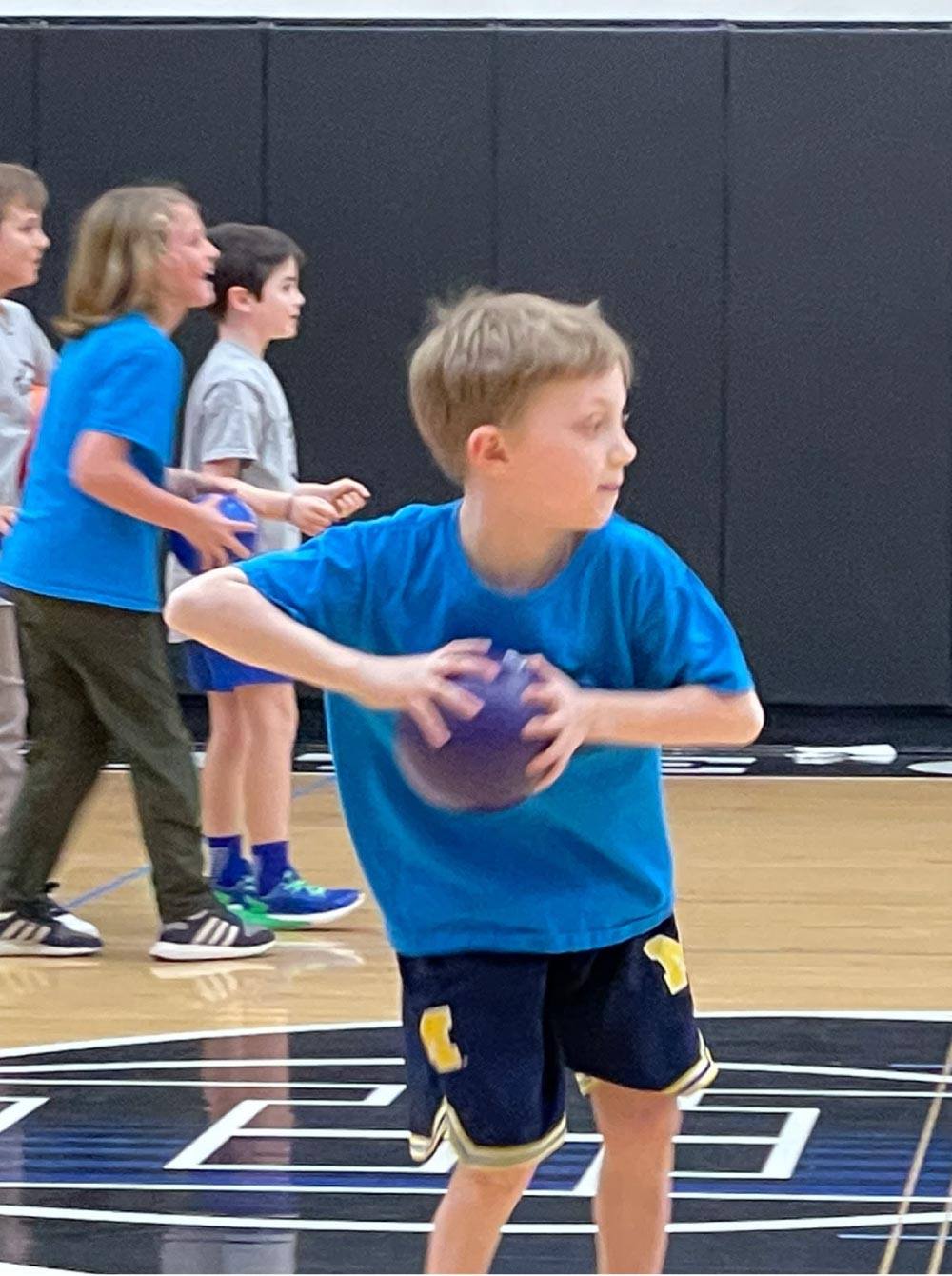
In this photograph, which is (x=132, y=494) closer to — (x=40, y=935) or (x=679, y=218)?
(x=40, y=935)

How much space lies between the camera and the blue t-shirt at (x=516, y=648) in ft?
7.93

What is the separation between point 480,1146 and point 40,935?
2809 mm

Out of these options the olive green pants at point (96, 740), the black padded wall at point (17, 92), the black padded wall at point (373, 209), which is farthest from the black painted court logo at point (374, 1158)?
the black padded wall at point (17, 92)

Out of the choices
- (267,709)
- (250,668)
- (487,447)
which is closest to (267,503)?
(250,668)

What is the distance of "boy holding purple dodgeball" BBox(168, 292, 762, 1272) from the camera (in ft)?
7.85

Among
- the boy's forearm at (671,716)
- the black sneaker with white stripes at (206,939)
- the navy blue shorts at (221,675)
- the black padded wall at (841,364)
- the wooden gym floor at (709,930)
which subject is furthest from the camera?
the black padded wall at (841,364)

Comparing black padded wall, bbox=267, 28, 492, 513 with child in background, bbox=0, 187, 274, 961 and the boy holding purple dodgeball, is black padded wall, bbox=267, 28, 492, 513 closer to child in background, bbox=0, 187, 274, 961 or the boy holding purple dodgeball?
child in background, bbox=0, 187, 274, 961

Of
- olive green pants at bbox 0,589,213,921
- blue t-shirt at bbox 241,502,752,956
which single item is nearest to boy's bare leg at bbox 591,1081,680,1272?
blue t-shirt at bbox 241,502,752,956

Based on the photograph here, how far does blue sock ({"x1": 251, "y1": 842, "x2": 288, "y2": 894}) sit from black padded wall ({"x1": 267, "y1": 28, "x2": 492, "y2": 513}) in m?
3.73

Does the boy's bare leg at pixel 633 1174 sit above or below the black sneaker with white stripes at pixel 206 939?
above

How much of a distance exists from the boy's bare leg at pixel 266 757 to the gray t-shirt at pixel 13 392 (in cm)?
85

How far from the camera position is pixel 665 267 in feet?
29.4

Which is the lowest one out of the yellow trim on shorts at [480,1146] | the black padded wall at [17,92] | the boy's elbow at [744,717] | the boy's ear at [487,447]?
the yellow trim on shorts at [480,1146]

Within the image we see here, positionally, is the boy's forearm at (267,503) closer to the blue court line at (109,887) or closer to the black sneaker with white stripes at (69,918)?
the black sneaker with white stripes at (69,918)
